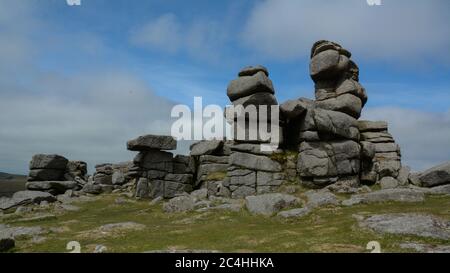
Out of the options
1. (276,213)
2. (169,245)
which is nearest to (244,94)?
(276,213)

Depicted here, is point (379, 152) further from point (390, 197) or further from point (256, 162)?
point (390, 197)

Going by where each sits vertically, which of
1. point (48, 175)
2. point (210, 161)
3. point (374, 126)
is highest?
point (374, 126)

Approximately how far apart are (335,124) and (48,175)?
42914mm

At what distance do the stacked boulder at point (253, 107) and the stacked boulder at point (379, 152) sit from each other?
11474 millimetres

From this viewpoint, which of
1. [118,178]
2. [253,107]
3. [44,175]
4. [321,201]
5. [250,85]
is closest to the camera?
[321,201]

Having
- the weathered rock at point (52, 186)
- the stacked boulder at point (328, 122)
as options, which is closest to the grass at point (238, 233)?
the stacked boulder at point (328, 122)

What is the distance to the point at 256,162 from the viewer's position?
4338 cm

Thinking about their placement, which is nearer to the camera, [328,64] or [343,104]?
[343,104]

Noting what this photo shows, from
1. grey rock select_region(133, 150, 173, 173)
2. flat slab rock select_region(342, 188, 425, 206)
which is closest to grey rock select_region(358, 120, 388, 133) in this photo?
flat slab rock select_region(342, 188, 425, 206)

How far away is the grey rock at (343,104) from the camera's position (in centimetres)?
4756

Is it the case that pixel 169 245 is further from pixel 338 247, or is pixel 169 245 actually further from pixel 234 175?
pixel 234 175

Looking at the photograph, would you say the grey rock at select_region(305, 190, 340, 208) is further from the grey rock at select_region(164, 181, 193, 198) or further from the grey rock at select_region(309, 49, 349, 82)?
the grey rock at select_region(164, 181, 193, 198)

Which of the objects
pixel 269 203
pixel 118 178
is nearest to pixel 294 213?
pixel 269 203

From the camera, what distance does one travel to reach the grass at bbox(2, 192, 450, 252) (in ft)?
68.6
